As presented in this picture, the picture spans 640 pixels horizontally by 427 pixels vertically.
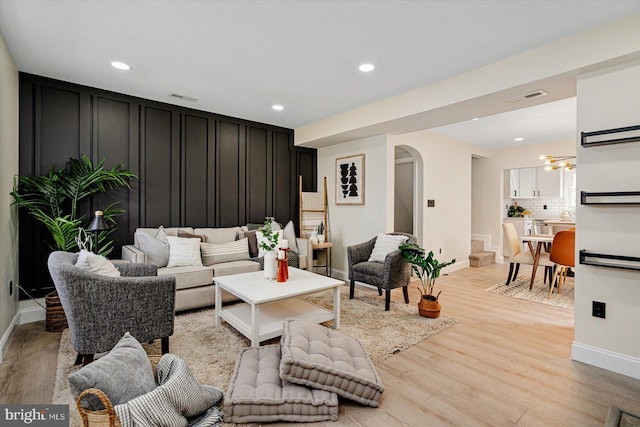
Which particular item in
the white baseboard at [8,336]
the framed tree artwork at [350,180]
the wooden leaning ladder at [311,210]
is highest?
the framed tree artwork at [350,180]

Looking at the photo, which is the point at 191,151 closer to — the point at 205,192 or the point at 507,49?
the point at 205,192

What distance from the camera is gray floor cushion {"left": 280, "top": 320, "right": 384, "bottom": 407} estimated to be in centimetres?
181

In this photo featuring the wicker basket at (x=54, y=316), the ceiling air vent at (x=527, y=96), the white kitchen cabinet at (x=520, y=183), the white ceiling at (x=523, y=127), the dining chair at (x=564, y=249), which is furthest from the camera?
the white kitchen cabinet at (x=520, y=183)

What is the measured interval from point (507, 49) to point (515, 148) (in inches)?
196

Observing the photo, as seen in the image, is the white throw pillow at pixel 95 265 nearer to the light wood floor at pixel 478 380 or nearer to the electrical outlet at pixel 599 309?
the light wood floor at pixel 478 380

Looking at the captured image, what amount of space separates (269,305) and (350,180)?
267cm

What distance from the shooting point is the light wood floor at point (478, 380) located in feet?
5.93

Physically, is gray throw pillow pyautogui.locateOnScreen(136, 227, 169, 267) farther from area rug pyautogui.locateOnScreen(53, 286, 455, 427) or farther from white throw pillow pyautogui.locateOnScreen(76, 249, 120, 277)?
white throw pillow pyautogui.locateOnScreen(76, 249, 120, 277)

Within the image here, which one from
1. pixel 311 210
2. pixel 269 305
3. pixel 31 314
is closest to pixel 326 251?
pixel 311 210

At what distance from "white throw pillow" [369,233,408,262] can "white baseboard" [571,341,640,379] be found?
187 cm

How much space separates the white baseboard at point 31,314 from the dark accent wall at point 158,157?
161 millimetres

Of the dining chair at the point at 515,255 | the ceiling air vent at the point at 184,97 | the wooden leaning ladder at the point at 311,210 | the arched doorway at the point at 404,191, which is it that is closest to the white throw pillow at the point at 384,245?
the wooden leaning ladder at the point at 311,210

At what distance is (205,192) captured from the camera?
14.7ft

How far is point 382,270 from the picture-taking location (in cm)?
365
